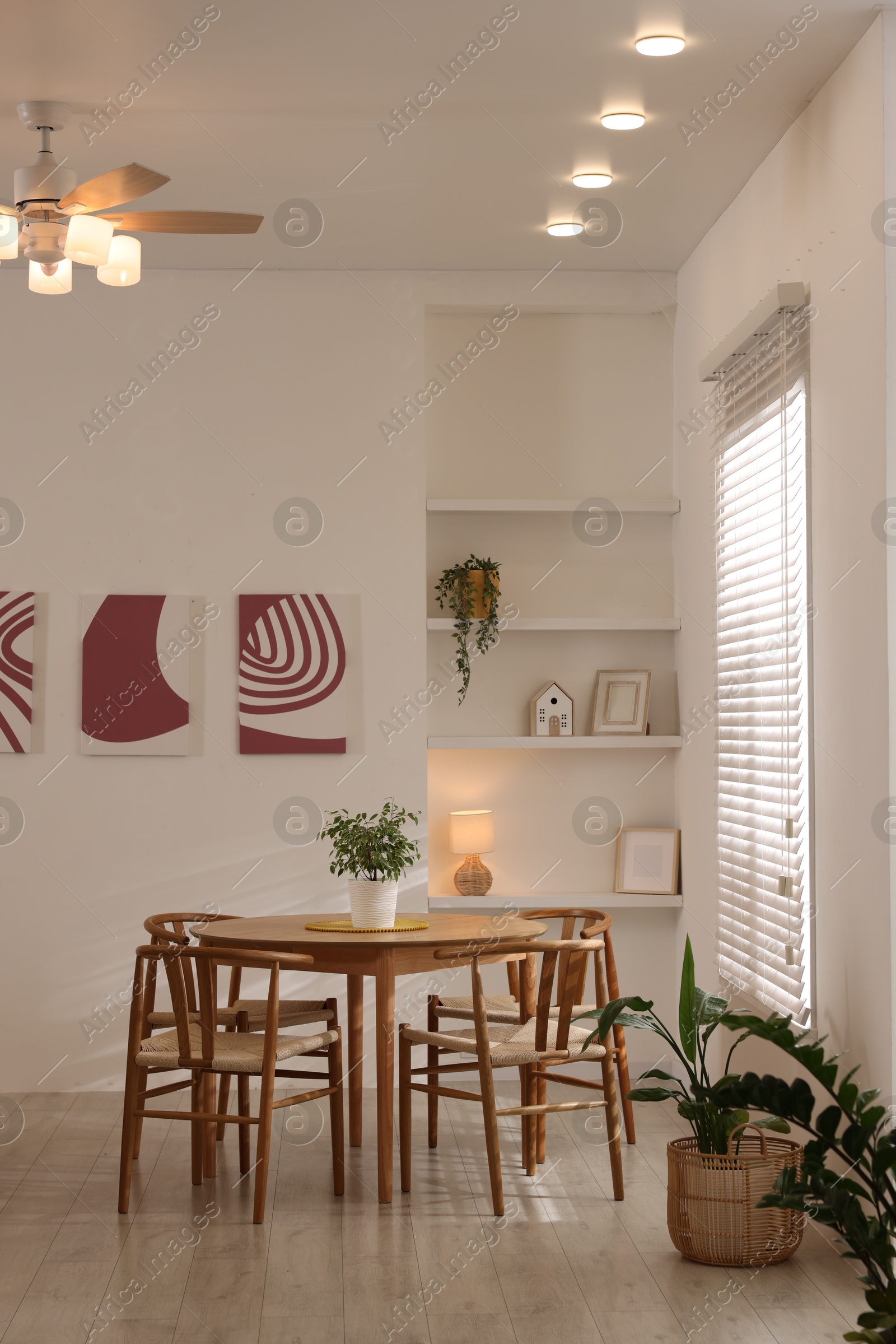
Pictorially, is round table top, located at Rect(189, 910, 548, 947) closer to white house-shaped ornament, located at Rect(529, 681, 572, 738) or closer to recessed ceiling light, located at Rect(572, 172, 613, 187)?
white house-shaped ornament, located at Rect(529, 681, 572, 738)

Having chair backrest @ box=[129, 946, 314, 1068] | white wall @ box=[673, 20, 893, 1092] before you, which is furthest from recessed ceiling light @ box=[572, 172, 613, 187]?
chair backrest @ box=[129, 946, 314, 1068]

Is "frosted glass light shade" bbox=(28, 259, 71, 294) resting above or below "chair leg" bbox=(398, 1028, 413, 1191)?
above

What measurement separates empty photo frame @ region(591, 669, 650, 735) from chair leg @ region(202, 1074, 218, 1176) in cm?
237

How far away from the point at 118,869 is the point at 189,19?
3306mm

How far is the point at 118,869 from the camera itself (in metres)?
5.40

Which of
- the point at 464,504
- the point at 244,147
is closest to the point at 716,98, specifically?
the point at 244,147

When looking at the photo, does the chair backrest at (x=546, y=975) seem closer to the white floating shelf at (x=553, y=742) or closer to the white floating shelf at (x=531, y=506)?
the white floating shelf at (x=553, y=742)

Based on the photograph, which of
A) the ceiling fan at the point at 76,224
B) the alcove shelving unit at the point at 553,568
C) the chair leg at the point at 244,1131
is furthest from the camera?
the alcove shelving unit at the point at 553,568

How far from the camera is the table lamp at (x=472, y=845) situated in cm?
550

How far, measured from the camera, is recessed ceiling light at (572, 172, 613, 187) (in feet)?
14.9

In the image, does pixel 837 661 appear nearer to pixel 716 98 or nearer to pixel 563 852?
pixel 716 98

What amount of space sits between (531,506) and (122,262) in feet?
7.46

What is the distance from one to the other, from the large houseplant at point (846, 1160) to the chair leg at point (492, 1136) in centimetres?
84

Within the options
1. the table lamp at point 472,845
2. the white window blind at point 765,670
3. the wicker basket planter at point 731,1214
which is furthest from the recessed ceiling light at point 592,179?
the wicker basket planter at point 731,1214
